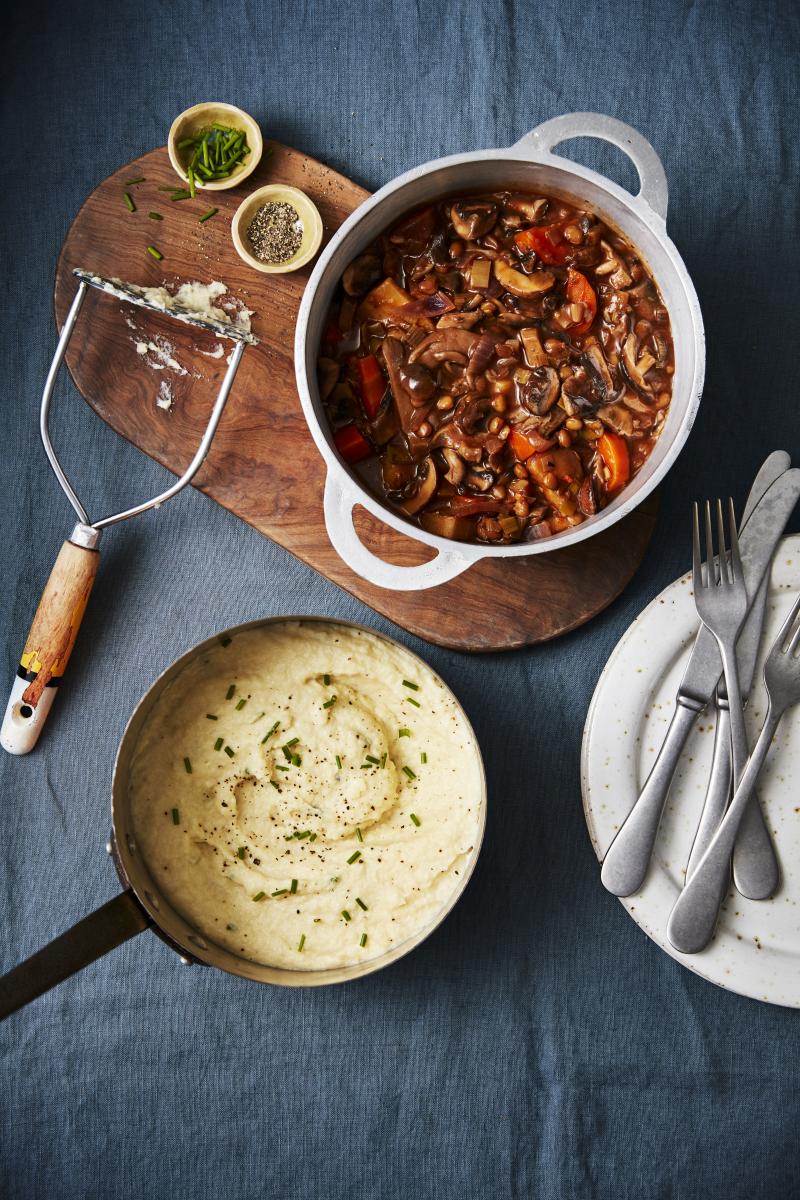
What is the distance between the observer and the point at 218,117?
2.51m

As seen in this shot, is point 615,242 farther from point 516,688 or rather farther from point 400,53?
point 516,688

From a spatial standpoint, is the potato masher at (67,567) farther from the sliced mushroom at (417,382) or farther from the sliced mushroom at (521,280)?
the sliced mushroom at (521,280)

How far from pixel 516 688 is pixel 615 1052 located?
107cm

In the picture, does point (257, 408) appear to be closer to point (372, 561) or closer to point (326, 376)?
point (326, 376)

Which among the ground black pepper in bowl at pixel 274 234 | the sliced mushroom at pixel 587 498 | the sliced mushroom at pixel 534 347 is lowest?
the sliced mushroom at pixel 587 498

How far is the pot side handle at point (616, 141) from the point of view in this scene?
2156 mm

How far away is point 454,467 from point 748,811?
1.20 m

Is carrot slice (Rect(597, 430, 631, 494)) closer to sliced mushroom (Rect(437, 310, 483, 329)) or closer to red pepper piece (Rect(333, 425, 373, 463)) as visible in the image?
sliced mushroom (Rect(437, 310, 483, 329))

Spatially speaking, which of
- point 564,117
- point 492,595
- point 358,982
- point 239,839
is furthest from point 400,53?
point 358,982

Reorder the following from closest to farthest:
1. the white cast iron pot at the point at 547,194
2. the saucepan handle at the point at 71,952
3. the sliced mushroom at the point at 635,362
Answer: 1. the saucepan handle at the point at 71,952
2. the white cast iron pot at the point at 547,194
3. the sliced mushroom at the point at 635,362

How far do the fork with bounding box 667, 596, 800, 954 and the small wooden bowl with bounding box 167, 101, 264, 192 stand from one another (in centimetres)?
189

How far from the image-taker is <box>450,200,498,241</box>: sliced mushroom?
7.55 ft

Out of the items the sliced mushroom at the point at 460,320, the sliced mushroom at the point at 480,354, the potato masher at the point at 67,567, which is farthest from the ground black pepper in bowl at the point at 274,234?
the sliced mushroom at the point at 480,354

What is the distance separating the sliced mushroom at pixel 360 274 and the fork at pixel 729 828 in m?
1.41
